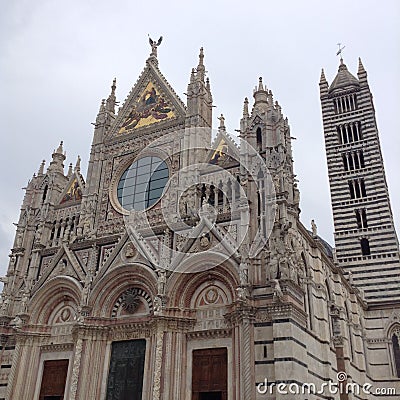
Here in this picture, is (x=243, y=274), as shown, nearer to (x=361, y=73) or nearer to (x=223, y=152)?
(x=223, y=152)

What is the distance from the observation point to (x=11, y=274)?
73.1ft

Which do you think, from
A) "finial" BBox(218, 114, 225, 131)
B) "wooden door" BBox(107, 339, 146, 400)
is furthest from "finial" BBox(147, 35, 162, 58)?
"wooden door" BBox(107, 339, 146, 400)

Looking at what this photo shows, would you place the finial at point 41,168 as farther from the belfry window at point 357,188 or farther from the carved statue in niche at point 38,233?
the belfry window at point 357,188

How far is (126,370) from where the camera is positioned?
17562mm

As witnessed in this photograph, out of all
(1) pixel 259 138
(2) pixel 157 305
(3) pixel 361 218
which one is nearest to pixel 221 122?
(1) pixel 259 138

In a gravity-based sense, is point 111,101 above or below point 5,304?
above

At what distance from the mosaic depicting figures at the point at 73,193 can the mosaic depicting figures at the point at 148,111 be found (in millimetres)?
3673

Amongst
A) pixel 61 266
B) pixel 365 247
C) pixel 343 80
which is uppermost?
pixel 343 80

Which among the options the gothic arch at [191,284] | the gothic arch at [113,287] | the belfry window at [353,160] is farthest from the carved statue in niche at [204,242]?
the belfry window at [353,160]

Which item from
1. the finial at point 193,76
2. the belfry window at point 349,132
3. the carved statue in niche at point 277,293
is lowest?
the carved statue in niche at point 277,293

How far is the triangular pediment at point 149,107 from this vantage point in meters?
22.9

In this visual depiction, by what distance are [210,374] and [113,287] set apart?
18.5 feet

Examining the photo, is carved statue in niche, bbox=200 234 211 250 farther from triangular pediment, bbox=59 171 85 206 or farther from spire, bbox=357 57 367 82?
spire, bbox=357 57 367 82

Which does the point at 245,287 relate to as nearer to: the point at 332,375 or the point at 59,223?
the point at 332,375
